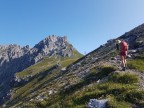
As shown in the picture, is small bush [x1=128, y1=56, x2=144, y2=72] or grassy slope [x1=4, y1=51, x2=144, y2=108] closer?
grassy slope [x1=4, y1=51, x2=144, y2=108]

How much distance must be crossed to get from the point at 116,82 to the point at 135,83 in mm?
1993

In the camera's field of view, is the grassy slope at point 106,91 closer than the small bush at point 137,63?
Yes

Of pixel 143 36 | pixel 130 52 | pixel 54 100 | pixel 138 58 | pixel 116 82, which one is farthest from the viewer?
pixel 143 36

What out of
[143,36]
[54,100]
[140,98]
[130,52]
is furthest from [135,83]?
[143,36]

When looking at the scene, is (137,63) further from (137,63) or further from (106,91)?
(106,91)

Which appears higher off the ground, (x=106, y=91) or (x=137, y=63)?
(x=137, y=63)

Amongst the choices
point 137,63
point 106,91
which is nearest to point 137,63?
point 137,63

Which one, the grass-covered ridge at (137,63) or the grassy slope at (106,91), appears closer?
the grassy slope at (106,91)

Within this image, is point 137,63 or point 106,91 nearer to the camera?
point 106,91

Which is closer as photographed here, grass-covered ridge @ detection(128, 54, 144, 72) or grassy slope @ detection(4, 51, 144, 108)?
grassy slope @ detection(4, 51, 144, 108)

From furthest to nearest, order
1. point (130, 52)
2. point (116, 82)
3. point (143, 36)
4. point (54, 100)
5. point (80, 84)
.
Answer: point (143, 36) < point (130, 52) < point (80, 84) < point (54, 100) < point (116, 82)

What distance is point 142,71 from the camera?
36.1 metres

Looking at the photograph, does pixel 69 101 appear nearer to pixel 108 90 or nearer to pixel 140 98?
pixel 108 90

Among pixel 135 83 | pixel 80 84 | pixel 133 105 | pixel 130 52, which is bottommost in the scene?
pixel 133 105
